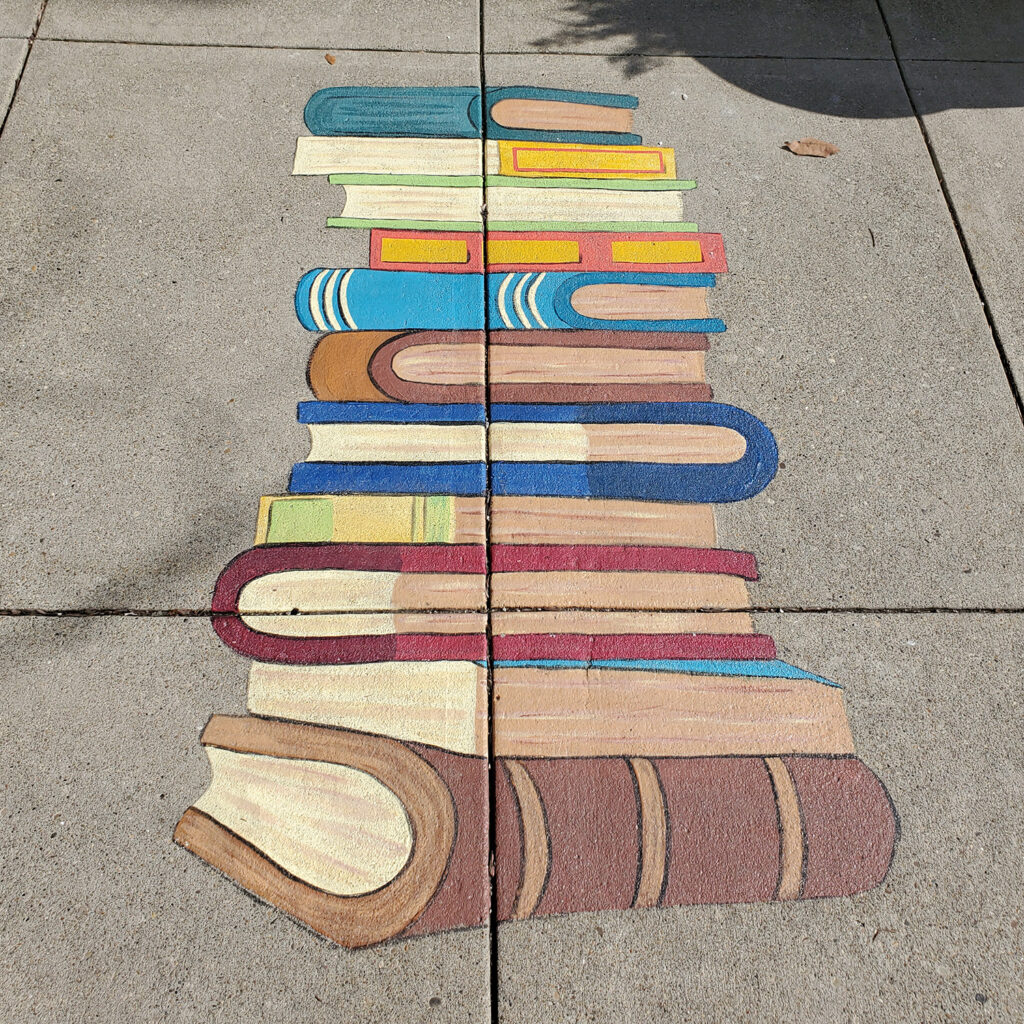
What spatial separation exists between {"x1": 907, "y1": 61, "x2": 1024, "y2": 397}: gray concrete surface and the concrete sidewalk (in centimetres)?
2

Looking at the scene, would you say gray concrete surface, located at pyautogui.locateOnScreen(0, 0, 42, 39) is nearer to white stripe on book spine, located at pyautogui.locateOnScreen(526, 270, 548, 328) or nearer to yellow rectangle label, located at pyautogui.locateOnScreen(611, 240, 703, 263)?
white stripe on book spine, located at pyautogui.locateOnScreen(526, 270, 548, 328)

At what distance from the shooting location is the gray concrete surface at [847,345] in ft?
9.91

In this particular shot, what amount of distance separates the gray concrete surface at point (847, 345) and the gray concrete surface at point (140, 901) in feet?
5.47

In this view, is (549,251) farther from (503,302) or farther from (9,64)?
(9,64)

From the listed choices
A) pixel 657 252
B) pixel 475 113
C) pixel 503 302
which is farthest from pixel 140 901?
pixel 475 113

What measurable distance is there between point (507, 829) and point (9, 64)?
170 inches

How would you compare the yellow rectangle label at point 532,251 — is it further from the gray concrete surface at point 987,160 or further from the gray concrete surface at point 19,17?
the gray concrete surface at point 19,17

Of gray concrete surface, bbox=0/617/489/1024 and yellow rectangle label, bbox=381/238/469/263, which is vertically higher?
yellow rectangle label, bbox=381/238/469/263

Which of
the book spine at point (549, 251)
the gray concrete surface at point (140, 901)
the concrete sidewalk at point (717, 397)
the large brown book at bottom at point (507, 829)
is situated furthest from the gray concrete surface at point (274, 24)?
the large brown book at bottom at point (507, 829)

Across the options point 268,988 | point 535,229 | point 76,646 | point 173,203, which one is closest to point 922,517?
point 535,229

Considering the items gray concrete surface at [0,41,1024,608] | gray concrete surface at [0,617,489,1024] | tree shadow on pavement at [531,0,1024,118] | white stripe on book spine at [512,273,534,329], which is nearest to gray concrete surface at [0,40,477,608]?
gray concrete surface at [0,41,1024,608]

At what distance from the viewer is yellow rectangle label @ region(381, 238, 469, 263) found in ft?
12.0

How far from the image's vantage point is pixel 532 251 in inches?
146

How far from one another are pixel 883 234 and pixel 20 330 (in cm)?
362
